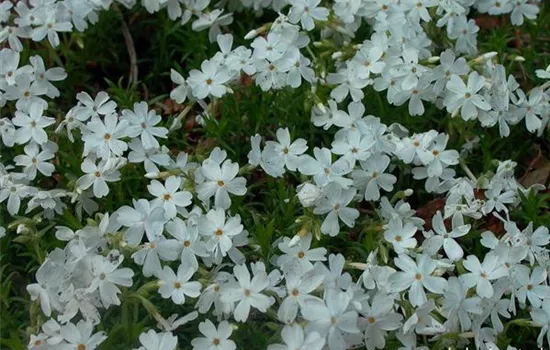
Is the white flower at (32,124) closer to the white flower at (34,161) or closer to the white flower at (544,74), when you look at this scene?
the white flower at (34,161)

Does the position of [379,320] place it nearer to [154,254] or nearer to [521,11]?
[154,254]

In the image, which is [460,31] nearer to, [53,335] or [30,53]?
[30,53]

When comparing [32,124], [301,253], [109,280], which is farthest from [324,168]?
[32,124]

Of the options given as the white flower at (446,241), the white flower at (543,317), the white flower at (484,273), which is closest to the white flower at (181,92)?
the white flower at (446,241)

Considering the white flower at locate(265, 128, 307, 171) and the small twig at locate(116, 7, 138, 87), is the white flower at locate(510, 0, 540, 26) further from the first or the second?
the small twig at locate(116, 7, 138, 87)

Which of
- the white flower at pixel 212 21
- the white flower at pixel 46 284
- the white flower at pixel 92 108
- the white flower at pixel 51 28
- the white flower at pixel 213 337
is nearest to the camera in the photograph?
the white flower at pixel 213 337

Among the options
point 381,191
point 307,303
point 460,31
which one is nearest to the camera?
point 307,303

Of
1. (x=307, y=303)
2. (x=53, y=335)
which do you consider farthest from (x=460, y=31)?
(x=53, y=335)
